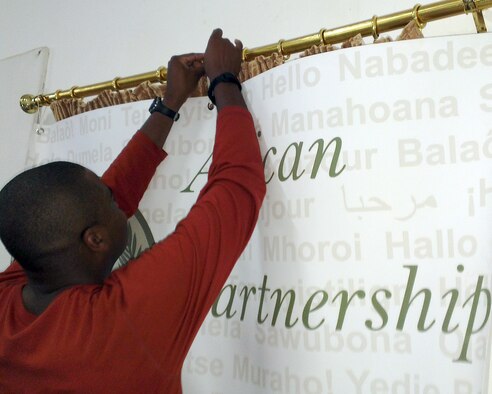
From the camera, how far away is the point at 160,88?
3.54ft

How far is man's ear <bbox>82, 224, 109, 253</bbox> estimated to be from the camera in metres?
0.75

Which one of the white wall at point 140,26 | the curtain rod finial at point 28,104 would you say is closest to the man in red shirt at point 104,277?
the white wall at point 140,26

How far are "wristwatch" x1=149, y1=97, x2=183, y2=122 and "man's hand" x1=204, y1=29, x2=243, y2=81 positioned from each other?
0.13m

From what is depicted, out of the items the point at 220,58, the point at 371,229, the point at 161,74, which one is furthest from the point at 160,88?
the point at 371,229

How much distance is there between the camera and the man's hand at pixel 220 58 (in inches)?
35.9

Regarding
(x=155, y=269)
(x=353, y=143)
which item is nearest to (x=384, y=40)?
(x=353, y=143)

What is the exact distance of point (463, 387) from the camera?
29.1 inches

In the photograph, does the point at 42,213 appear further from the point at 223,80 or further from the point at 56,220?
the point at 223,80

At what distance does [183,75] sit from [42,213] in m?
0.41

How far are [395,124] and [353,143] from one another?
71 millimetres

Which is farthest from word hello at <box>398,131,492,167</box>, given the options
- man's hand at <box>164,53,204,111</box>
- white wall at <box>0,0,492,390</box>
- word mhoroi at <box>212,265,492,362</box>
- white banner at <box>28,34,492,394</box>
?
man's hand at <box>164,53,204,111</box>

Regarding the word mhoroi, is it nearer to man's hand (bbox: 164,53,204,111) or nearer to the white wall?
man's hand (bbox: 164,53,204,111)

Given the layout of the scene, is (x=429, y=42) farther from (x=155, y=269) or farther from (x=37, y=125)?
(x=37, y=125)

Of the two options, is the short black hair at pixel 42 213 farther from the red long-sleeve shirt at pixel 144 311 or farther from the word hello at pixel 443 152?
the word hello at pixel 443 152
